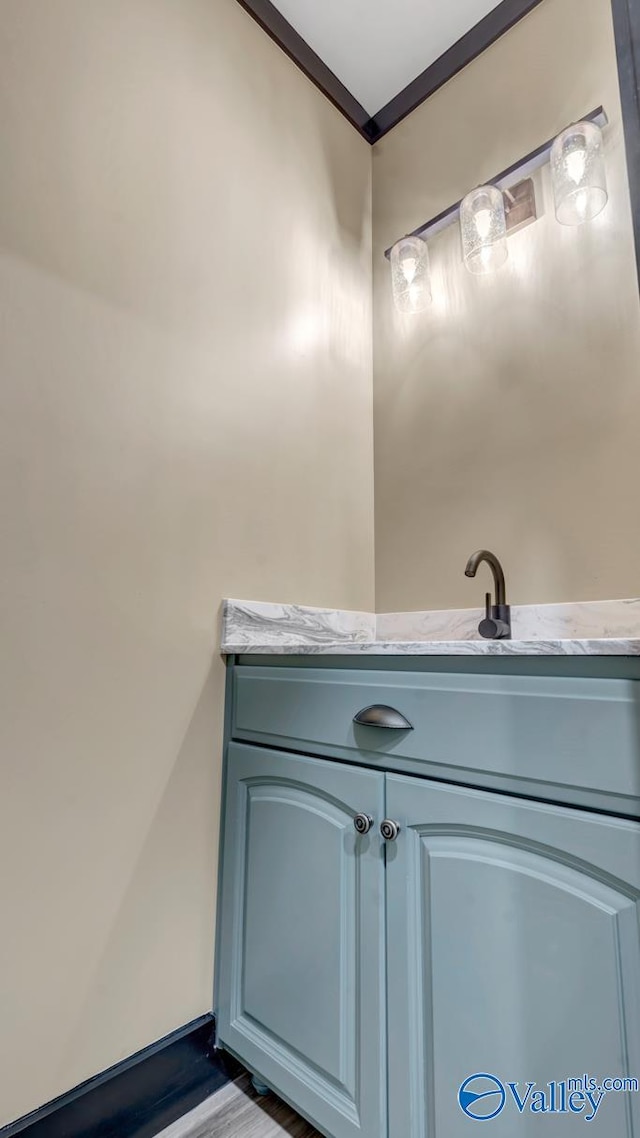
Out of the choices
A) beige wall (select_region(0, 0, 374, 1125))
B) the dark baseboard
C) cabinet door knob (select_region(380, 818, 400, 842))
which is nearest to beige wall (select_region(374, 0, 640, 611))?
beige wall (select_region(0, 0, 374, 1125))

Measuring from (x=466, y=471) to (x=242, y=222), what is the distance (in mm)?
899

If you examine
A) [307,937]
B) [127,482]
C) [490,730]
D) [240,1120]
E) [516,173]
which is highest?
[516,173]

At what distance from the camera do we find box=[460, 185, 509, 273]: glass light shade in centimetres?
143

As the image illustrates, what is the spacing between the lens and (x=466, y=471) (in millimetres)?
1503

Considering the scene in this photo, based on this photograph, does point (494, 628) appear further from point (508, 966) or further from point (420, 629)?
point (508, 966)

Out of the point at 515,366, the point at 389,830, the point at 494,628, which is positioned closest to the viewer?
the point at 389,830

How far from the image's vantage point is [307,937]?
94 cm

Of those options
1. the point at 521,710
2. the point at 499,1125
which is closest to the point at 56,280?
the point at 521,710

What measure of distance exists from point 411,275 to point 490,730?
142cm

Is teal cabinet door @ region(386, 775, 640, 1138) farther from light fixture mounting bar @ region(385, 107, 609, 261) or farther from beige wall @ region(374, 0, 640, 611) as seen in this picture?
light fixture mounting bar @ region(385, 107, 609, 261)

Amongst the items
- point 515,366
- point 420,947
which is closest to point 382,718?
point 420,947

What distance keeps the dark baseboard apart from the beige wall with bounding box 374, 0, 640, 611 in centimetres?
114

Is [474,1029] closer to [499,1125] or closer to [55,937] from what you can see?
[499,1125]

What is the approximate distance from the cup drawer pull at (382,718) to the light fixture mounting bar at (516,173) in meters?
1.46
